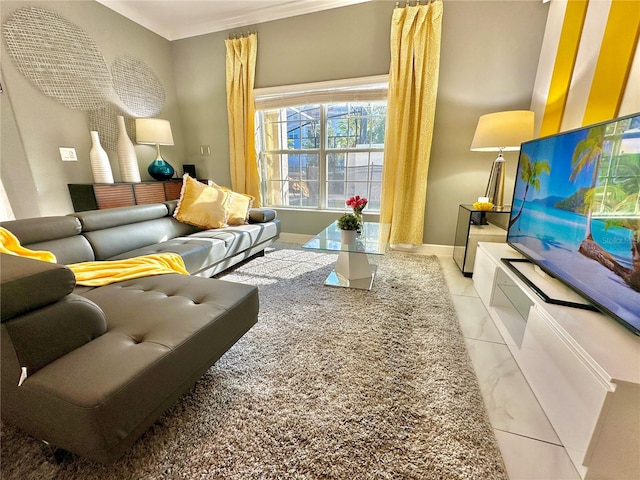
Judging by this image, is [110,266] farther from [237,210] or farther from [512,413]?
[512,413]

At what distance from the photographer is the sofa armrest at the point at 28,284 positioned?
2.25 feet

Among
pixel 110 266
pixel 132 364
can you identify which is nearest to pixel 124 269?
pixel 110 266

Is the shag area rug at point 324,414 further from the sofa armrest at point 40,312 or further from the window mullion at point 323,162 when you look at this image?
the window mullion at point 323,162

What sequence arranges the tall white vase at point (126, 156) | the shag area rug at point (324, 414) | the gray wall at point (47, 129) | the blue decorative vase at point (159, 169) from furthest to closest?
the blue decorative vase at point (159, 169), the tall white vase at point (126, 156), the gray wall at point (47, 129), the shag area rug at point (324, 414)

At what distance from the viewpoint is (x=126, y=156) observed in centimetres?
295

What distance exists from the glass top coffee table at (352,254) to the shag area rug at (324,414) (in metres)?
0.47

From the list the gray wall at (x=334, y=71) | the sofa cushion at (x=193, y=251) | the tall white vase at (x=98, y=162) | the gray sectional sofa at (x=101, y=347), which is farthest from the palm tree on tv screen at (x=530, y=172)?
the tall white vase at (x=98, y=162)

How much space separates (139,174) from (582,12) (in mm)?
4418

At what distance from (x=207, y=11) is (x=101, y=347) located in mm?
3733

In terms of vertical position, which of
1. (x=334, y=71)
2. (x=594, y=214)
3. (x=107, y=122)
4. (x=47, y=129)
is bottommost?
(x=594, y=214)

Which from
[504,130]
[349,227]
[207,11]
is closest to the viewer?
[349,227]

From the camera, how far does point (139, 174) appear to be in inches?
126

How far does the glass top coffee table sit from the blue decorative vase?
7.64 feet

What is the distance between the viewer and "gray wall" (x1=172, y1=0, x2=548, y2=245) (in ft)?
8.02
